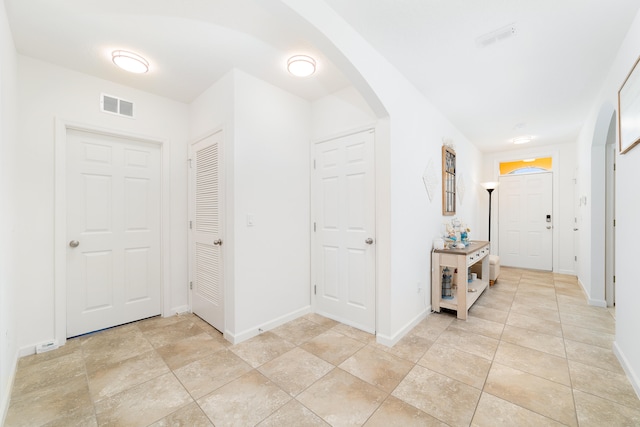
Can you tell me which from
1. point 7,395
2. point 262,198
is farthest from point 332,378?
point 7,395

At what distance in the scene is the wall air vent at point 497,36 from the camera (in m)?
1.89

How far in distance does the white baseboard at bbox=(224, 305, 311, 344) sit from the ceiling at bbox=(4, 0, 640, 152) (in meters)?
2.39

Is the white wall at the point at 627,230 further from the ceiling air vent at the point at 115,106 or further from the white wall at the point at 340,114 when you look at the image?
the ceiling air vent at the point at 115,106

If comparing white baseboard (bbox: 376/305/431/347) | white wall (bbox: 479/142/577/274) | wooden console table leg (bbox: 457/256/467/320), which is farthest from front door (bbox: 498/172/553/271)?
white baseboard (bbox: 376/305/431/347)

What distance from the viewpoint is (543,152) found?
5250 mm

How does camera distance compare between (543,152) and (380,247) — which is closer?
(380,247)

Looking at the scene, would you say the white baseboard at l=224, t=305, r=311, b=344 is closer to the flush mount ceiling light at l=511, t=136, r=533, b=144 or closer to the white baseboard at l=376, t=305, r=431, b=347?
the white baseboard at l=376, t=305, r=431, b=347

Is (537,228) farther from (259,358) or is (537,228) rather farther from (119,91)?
(119,91)

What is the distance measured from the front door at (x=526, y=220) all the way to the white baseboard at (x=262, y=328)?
16.0 feet

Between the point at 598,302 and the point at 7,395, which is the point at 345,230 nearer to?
the point at 7,395

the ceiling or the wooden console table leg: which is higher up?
the ceiling

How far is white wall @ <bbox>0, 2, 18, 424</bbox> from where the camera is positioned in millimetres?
1587

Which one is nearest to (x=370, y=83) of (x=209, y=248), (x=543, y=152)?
(x=209, y=248)

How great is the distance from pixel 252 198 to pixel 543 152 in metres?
5.81
